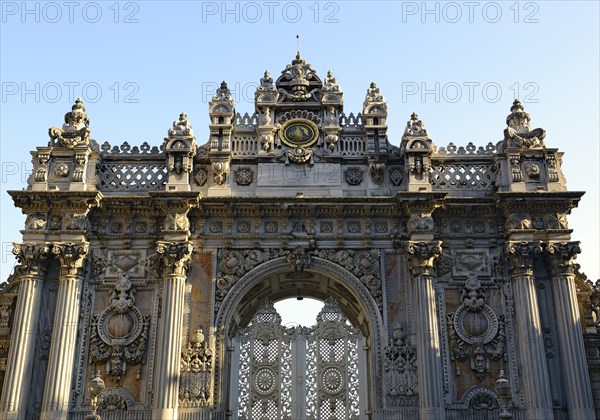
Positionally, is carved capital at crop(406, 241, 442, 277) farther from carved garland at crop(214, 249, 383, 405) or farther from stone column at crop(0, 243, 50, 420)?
stone column at crop(0, 243, 50, 420)

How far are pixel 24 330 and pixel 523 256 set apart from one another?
14.6 metres

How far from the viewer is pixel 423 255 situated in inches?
838

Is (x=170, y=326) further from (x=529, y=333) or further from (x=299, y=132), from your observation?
(x=529, y=333)

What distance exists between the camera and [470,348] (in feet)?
68.8

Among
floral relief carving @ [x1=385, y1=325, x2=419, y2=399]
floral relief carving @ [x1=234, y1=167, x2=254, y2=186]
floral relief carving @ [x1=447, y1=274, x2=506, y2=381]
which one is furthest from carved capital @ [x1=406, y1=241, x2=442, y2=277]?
floral relief carving @ [x1=234, y1=167, x2=254, y2=186]

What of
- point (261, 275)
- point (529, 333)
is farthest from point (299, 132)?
point (529, 333)

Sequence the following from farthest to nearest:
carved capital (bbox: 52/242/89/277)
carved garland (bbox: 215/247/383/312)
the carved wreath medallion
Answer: the carved wreath medallion
carved garland (bbox: 215/247/383/312)
carved capital (bbox: 52/242/89/277)

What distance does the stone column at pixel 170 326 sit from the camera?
19.8m

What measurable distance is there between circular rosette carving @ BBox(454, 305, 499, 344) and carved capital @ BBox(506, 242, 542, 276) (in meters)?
1.48

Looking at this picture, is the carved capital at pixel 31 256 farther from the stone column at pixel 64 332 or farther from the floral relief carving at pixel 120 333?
the floral relief carving at pixel 120 333

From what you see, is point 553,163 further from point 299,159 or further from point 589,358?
point 299,159

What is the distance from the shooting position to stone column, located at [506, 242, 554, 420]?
19.8 m

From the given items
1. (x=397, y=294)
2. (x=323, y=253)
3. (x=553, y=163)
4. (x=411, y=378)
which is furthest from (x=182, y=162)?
(x=553, y=163)

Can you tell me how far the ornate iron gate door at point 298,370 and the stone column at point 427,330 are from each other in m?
2.05
